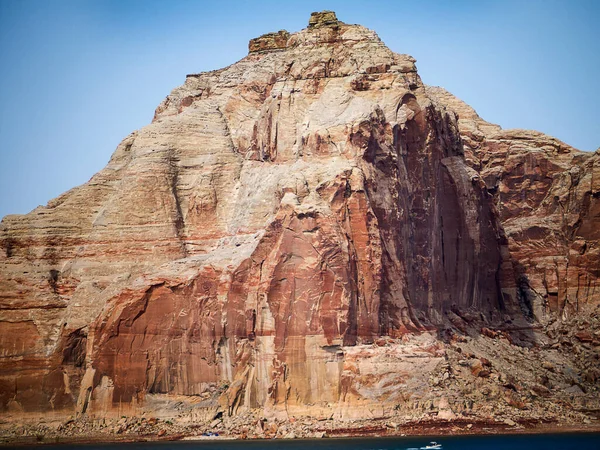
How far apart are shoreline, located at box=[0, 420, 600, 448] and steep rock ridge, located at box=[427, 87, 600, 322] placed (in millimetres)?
24100

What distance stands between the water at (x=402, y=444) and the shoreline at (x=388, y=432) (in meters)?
0.70

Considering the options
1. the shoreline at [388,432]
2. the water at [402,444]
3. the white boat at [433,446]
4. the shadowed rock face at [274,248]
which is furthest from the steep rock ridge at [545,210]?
the white boat at [433,446]

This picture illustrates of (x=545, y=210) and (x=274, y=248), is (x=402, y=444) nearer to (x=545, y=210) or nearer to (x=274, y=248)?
(x=274, y=248)

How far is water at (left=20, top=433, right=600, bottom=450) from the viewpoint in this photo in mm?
84125

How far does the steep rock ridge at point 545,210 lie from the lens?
381 feet

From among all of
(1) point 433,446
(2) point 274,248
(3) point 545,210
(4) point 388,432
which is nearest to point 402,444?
(1) point 433,446

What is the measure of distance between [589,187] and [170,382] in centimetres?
3894

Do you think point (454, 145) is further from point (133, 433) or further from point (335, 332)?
point (133, 433)

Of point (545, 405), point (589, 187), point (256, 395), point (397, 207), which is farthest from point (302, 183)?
point (589, 187)

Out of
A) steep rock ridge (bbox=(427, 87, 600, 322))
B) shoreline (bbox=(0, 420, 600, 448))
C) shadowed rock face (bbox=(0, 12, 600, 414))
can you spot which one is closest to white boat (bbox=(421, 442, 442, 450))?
shoreline (bbox=(0, 420, 600, 448))

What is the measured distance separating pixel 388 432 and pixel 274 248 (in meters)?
13.6

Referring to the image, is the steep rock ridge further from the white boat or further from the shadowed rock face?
the white boat

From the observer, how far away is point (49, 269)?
349 feet

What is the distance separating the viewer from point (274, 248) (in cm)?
9394
